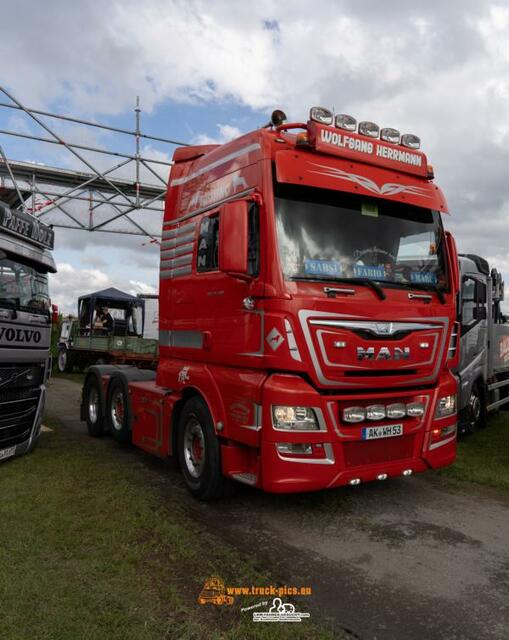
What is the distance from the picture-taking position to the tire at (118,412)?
7.03 metres

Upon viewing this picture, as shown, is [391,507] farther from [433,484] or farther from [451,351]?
[451,351]

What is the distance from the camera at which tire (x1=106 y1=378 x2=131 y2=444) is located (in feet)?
23.1

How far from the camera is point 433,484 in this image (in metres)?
5.91

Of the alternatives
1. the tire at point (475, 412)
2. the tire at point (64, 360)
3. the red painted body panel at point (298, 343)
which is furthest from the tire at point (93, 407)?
the tire at point (64, 360)

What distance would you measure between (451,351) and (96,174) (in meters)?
11.4

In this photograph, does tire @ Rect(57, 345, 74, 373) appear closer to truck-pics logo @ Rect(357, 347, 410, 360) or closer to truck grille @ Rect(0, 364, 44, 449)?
truck grille @ Rect(0, 364, 44, 449)

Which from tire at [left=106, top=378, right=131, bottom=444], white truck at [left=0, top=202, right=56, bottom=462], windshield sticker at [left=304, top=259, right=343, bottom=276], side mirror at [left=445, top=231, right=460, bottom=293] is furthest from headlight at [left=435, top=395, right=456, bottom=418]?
white truck at [left=0, top=202, right=56, bottom=462]

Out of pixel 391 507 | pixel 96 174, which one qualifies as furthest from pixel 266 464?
pixel 96 174

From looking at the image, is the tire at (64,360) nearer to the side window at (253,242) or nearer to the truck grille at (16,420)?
the truck grille at (16,420)

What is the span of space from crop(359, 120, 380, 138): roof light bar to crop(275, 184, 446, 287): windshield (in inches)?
27.7

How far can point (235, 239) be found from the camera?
4277 millimetres

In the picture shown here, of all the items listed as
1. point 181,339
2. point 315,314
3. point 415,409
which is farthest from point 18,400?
point 415,409

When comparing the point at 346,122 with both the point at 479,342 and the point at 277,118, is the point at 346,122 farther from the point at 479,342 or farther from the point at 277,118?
the point at 479,342

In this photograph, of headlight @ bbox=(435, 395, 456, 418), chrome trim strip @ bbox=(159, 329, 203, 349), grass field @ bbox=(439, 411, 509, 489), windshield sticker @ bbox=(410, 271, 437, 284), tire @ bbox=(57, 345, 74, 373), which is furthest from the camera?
tire @ bbox=(57, 345, 74, 373)
